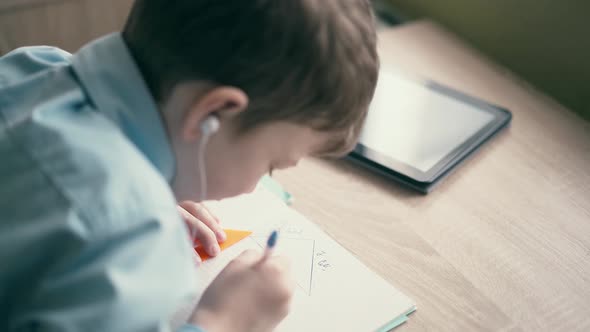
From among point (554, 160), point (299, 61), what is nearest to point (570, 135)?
point (554, 160)

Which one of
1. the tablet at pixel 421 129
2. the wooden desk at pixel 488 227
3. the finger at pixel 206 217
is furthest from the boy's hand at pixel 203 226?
the tablet at pixel 421 129

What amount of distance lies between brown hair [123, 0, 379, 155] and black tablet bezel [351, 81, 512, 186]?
0.26m

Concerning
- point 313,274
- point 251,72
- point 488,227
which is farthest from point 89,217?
point 488,227

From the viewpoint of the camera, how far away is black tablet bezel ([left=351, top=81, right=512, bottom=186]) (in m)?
0.80

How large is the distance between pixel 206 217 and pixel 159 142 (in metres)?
0.17

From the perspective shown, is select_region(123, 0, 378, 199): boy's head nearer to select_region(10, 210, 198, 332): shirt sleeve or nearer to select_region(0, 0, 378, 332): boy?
select_region(0, 0, 378, 332): boy

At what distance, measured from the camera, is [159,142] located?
552 mm

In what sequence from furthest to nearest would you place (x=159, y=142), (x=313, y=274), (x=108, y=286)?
(x=313, y=274) → (x=159, y=142) → (x=108, y=286)

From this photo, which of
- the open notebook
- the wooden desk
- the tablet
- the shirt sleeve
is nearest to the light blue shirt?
the shirt sleeve

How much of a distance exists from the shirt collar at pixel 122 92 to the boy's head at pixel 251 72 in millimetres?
15

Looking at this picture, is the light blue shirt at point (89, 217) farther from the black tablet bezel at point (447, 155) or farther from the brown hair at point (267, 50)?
the black tablet bezel at point (447, 155)

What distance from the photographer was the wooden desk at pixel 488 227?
646 millimetres

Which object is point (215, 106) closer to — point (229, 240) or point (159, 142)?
point (159, 142)

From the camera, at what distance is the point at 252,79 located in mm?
511
